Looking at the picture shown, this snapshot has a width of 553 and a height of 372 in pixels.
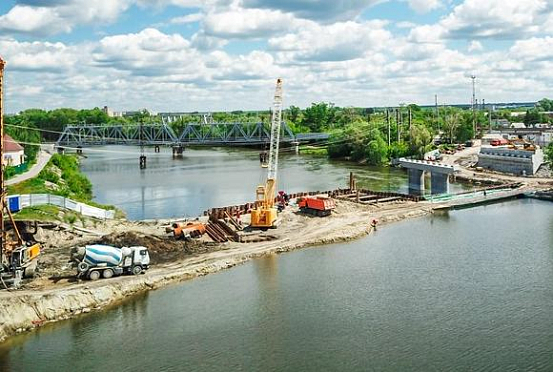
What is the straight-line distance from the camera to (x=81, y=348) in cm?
2298

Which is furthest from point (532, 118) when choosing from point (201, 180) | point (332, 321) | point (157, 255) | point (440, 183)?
point (332, 321)

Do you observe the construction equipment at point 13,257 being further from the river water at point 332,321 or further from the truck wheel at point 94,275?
the river water at point 332,321

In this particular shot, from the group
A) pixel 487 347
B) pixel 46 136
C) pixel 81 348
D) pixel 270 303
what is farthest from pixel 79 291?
pixel 46 136

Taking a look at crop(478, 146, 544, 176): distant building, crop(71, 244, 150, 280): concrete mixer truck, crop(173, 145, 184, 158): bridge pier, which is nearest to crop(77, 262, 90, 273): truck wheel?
crop(71, 244, 150, 280): concrete mixer truck

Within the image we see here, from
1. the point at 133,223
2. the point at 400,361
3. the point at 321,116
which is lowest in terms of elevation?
the point at 400,361

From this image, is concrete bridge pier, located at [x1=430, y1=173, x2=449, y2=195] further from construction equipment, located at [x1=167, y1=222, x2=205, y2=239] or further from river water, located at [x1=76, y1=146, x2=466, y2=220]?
construction equipment, located at [x1=167, y1=222, x2=205, y2=239]

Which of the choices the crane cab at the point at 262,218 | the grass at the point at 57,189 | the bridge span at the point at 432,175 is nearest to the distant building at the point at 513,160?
the bridge span at the point at 432,175

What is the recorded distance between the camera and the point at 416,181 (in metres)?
61.5

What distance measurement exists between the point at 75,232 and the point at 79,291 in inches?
397

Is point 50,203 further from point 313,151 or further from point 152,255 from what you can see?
point 313,151

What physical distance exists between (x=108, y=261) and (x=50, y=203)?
1136 cm

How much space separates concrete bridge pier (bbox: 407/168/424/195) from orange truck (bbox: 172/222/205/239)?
29.3m

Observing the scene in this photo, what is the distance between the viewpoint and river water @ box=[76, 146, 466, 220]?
5581 centimetres

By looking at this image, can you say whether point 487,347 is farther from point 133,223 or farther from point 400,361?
point 133,223
